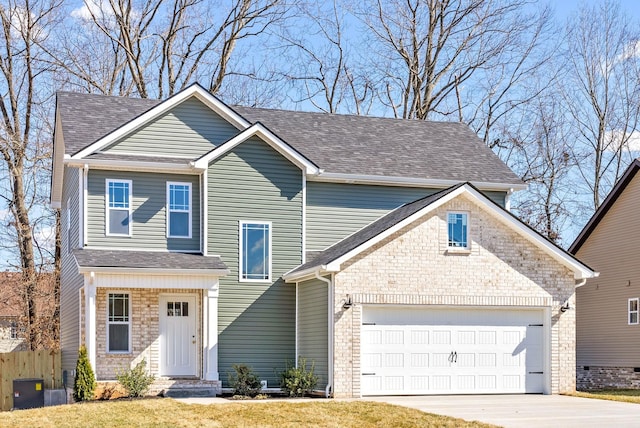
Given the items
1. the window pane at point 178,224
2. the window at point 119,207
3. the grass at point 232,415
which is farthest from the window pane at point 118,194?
the grass at point 232,415

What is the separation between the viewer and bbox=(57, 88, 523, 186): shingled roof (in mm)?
29453

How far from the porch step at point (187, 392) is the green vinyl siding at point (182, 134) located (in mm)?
6621

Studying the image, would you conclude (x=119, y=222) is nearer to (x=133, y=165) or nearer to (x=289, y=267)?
(x=133, y=165)

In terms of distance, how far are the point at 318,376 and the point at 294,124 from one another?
927 centimetres

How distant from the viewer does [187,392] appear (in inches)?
1026

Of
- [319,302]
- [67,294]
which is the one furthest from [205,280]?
[67,294]

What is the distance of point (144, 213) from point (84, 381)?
16.6 feet

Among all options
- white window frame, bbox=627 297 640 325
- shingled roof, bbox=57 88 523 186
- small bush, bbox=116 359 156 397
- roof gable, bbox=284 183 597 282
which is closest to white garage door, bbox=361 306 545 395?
roof gable, bbox=284 183 597 282

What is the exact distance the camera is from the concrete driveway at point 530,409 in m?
20.0

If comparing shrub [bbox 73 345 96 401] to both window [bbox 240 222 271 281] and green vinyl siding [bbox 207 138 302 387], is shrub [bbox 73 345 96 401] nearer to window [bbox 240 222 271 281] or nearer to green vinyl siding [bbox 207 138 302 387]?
green vinyl siding [bbox 207 138 302 387]

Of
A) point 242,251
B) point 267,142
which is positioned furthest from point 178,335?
point 267,142

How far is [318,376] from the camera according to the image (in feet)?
86.0

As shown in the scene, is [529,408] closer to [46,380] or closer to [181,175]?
[181,175]

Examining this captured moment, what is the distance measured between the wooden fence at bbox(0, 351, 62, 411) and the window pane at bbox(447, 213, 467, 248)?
12982 millimetres
